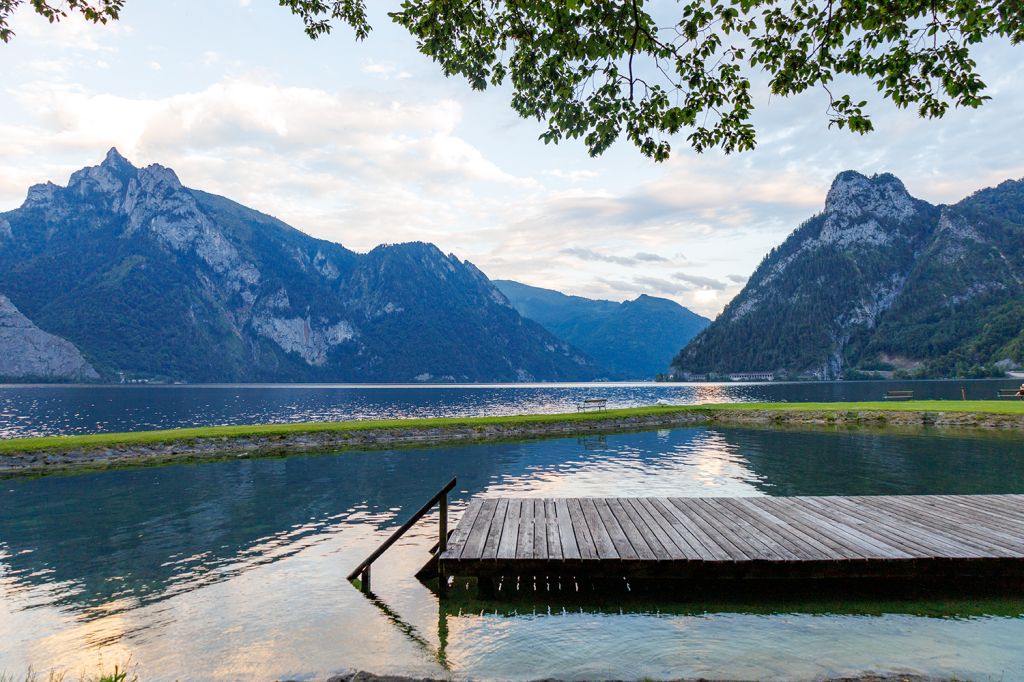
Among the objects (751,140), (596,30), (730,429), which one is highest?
(596,30)

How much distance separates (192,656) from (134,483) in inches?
892

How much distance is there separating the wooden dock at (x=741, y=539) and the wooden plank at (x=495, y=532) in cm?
3

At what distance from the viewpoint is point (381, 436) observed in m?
43.3

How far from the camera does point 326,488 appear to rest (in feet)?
85.5

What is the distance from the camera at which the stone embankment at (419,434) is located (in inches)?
1299

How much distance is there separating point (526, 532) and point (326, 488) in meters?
16.0

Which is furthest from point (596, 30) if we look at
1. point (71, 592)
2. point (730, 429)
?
point (730, 429)

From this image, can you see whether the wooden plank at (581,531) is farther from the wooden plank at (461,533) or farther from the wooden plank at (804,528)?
the wooden plank at (804,528)

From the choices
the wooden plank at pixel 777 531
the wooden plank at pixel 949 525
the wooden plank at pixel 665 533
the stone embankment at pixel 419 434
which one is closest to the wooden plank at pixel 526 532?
the wooden plank at pixel 665 533

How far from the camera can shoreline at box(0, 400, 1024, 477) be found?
109ft

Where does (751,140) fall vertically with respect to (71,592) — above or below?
above

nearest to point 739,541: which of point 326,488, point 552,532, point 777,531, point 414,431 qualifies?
point 777,531

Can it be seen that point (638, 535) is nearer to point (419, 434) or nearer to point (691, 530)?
point (691, 530)

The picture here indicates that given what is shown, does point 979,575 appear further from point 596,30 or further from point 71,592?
point 71,592
